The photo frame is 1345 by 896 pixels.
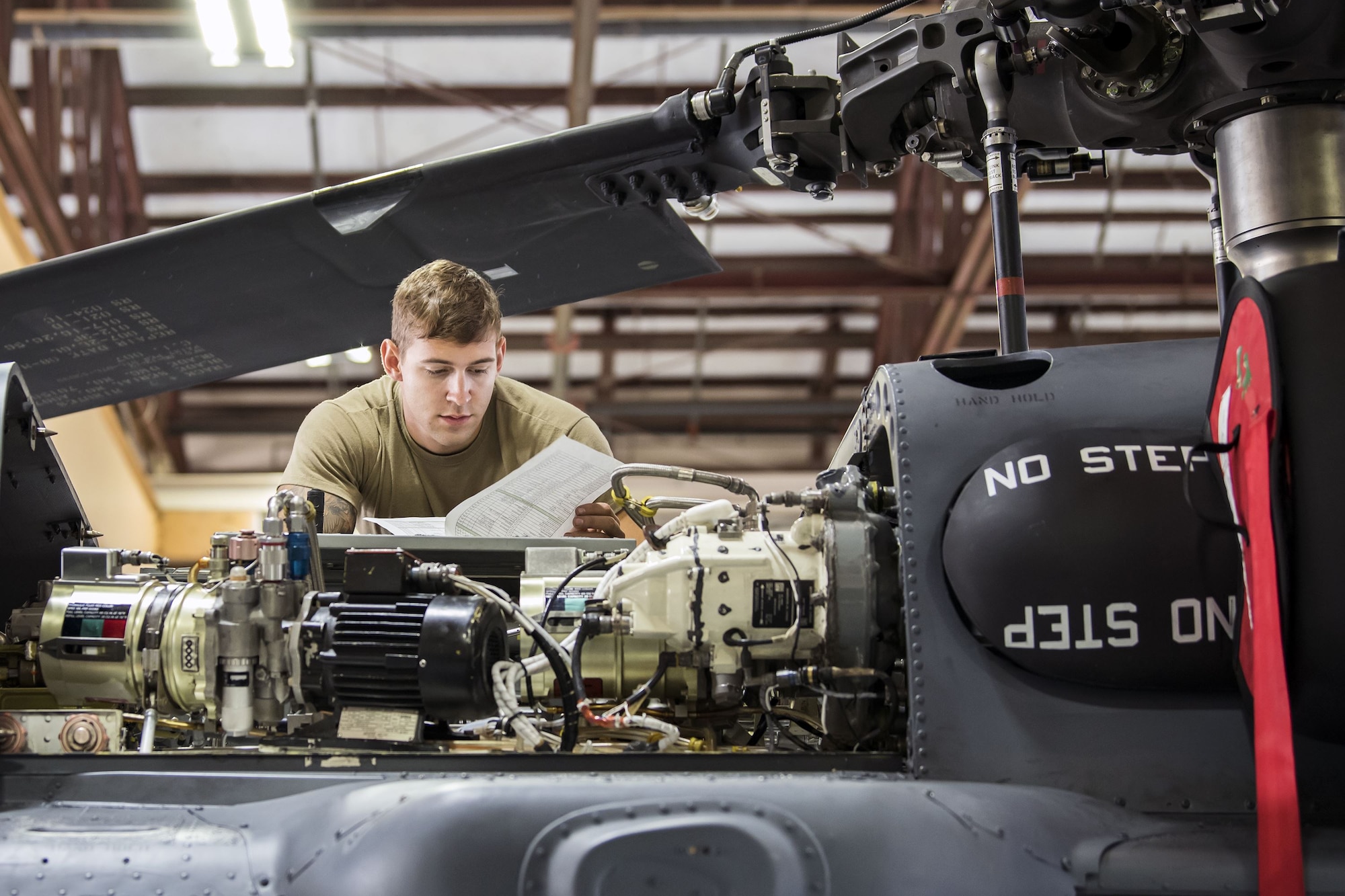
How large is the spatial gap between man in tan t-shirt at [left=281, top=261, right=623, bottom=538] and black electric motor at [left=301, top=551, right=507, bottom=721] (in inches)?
27.5

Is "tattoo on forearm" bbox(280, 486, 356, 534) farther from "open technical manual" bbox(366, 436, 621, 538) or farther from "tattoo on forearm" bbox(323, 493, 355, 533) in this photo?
"open technical manual" bbox(366, 436, 621, 538)

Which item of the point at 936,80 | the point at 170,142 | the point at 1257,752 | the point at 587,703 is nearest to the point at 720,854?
the point at 587,703

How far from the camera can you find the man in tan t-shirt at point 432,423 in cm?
318

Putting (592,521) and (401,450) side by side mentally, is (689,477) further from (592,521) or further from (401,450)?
(401,450)

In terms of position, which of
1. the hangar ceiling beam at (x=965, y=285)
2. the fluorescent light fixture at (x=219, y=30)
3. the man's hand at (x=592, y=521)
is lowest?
the man's hand at (x=592, y=521)

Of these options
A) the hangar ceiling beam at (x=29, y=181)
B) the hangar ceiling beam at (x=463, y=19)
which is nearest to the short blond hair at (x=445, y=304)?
the hangar ceiling beam at (x=463, y=19)

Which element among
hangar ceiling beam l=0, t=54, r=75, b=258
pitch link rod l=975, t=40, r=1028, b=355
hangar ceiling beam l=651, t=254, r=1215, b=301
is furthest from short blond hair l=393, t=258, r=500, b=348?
hangar ceiling beam l=651, t=254, r=1215, b=301

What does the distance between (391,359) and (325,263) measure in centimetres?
45

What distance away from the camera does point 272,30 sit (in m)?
7.08

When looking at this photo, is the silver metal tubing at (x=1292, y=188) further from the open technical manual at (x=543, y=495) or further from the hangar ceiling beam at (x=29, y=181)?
the hangar ceiling beam at (x=29, y=181)

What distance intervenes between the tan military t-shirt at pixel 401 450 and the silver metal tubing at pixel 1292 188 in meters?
1.75

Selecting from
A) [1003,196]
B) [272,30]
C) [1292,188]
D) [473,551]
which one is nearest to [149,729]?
[473,551]

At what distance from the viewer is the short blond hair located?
3.15 m

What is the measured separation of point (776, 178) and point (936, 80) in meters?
0.49
